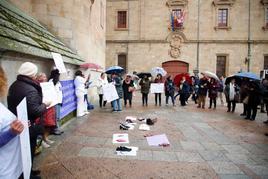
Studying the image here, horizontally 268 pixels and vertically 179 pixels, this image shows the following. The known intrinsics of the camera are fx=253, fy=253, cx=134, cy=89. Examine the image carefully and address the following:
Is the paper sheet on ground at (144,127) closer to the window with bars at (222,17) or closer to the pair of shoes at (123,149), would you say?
the pair of shoes at (123,149)

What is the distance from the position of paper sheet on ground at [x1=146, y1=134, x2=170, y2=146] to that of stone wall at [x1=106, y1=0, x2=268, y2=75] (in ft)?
68.7

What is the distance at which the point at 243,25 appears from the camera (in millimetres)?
26469

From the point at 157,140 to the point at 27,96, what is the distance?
3.95m

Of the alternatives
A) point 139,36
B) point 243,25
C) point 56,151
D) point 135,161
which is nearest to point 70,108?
point 56,151

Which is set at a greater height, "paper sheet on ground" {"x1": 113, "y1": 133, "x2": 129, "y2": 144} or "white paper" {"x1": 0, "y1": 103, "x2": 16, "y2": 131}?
"white paper" {"x1": 0, "y1": 103, "x2": 16, "y2": 131}

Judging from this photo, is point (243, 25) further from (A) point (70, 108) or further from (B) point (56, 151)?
(B) point (56, 151)

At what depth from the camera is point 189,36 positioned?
88.6 ft

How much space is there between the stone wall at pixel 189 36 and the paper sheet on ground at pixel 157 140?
20.9 meters

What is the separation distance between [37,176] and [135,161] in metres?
1.88

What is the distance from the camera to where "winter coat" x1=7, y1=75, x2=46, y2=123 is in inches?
138

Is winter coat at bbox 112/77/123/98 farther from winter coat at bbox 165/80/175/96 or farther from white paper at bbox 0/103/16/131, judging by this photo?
white paper at bbox 0/103/16/131

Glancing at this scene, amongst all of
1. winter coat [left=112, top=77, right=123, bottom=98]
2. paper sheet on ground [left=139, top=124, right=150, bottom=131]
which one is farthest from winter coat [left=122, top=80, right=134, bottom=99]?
paper sheet on ground [left=139, top=124, right=150, bottom=131]

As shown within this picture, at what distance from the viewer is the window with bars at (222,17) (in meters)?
27.0

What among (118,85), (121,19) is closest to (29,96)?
(118,85)
